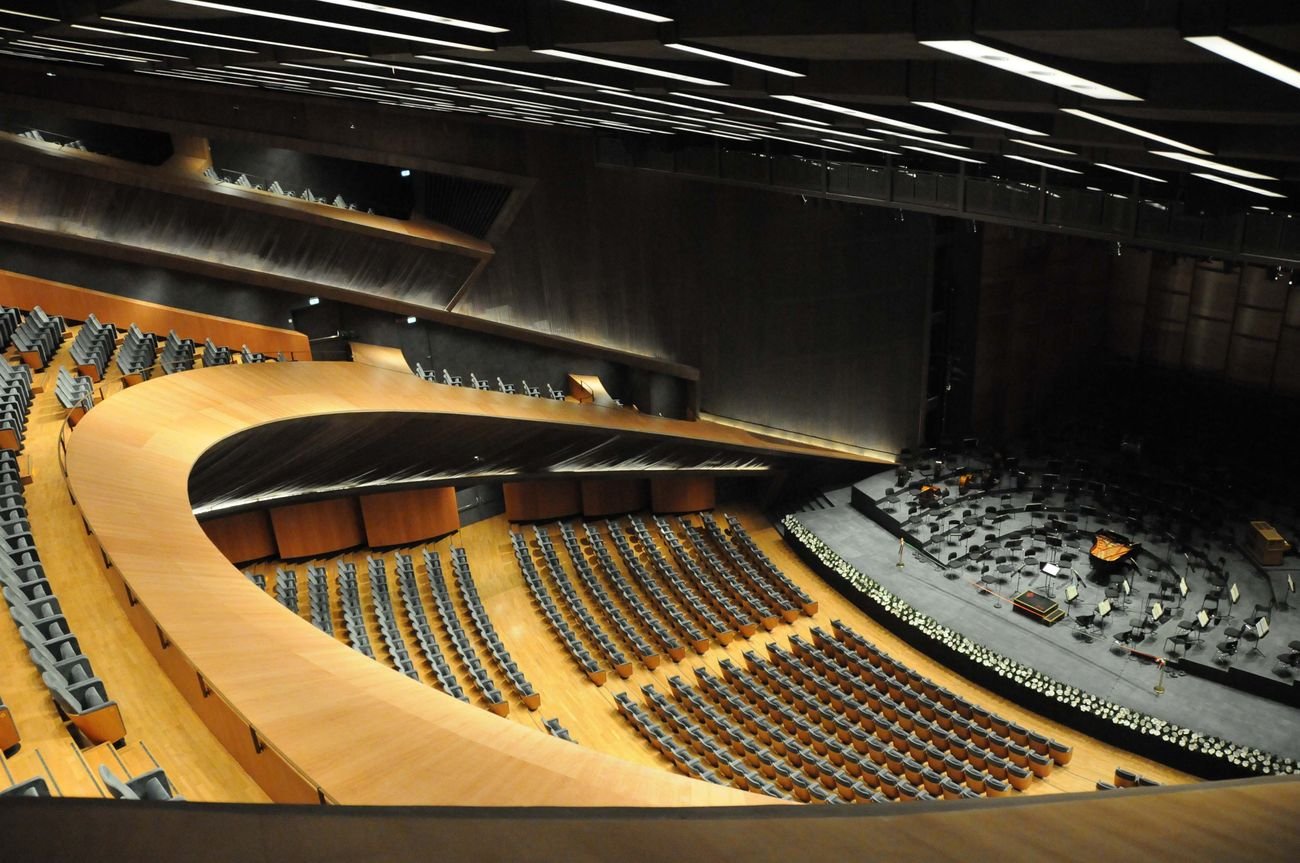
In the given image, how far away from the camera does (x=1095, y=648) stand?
895cm

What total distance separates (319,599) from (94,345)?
10.9 feet

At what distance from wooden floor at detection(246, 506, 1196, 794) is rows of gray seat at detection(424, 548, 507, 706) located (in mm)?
181

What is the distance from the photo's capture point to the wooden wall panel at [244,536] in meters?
10.2

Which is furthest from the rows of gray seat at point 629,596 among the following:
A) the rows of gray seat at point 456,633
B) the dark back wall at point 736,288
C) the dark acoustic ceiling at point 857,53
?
the dark acoustic ceiling at point 857,53

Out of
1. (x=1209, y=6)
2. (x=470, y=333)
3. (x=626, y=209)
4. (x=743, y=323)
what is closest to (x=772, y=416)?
(x=743, y=323)

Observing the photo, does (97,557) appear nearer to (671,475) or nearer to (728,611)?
(728,611)

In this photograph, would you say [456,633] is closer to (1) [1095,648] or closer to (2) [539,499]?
(2) [539,499]

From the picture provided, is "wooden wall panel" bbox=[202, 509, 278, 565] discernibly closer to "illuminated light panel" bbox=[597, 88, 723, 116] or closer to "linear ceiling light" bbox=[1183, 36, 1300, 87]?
"illuminated light panel" bbox=[597, 88, 723, 116]

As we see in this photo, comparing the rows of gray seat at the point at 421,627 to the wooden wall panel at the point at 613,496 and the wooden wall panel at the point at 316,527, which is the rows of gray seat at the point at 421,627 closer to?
the wooden wall panel at the point at 316,527

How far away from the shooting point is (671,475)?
1252 cm

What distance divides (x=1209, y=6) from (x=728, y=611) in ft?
31.2

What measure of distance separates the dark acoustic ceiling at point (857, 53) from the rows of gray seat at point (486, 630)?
6043 millimetres

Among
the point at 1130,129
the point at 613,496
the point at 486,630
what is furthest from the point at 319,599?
the point at 1130,129

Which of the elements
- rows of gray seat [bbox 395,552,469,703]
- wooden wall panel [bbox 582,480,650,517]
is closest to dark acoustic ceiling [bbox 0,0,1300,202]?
rows of gray seat [bbox 395,552,469,703]
